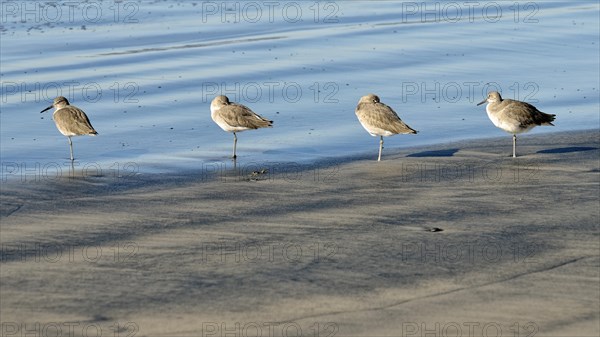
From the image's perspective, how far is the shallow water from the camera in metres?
15.4

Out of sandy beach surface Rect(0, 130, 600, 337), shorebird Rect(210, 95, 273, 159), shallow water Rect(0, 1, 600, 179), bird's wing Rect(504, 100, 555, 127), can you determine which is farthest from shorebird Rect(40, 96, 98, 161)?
bird's wing Rect(504, 100, 555, 127)

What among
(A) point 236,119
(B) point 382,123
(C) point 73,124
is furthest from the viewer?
(A) point 236,119

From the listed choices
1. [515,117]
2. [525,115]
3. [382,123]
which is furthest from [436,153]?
[525,115]

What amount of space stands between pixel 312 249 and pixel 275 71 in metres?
9.84

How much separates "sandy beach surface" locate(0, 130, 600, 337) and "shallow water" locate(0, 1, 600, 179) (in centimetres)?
130

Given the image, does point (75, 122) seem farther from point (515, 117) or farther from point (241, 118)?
point (515, 117)

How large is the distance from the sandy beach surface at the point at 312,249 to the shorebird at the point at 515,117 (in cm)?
59

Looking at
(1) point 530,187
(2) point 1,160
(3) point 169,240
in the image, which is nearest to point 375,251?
(3) point 169,240

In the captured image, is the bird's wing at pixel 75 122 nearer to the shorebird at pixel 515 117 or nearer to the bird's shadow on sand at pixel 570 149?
the shorebird at pixel 515 117

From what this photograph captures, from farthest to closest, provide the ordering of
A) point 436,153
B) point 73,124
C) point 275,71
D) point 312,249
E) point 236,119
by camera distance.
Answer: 1. point 275,71
2. point 236,119
3. point 73,124
4. point 436,153
5. point 312,249

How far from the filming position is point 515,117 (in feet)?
48.4

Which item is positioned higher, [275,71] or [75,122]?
[275,71]

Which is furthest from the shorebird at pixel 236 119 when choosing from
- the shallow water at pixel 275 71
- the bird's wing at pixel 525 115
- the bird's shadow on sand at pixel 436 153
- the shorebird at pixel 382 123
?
the bird's wing at pixel 525 115

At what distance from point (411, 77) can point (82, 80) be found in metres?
5.54
